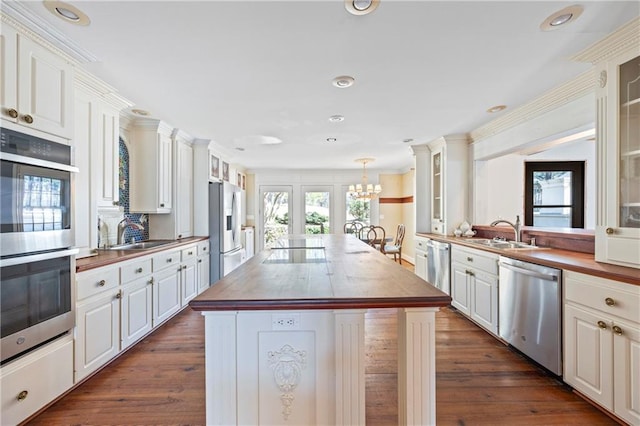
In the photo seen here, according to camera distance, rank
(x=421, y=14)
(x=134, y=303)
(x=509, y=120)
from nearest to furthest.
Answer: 1. (x=421, y=14)
2. (x=134, y=303)
3. (x=509, y=120)

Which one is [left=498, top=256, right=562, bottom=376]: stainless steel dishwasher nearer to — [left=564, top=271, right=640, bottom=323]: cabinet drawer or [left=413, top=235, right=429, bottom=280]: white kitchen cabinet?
[left=564, top=271, right=640, bottom=323]: cabinet drawer

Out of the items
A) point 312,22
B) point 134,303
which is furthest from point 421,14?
point 134,303

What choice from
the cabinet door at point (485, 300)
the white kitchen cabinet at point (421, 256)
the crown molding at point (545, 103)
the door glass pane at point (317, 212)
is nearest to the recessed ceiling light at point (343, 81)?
the crown molding at point (545, 103)

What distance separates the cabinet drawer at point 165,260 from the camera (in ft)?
9.91

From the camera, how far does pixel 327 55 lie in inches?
79.9

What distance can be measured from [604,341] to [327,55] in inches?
97.0

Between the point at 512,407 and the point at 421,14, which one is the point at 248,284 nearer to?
the point at 421,14

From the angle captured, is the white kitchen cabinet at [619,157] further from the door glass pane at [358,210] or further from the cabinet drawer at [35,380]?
the door glass pane at [358,210]

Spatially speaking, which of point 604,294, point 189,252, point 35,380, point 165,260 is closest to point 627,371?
point 604,294

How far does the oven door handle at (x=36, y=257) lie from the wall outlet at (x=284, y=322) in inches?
55.7

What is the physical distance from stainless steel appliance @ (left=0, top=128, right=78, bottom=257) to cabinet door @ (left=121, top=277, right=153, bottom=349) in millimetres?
841

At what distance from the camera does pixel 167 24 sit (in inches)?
66.1

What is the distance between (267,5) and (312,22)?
0.27 metres

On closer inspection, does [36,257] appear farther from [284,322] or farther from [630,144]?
[630,144]
